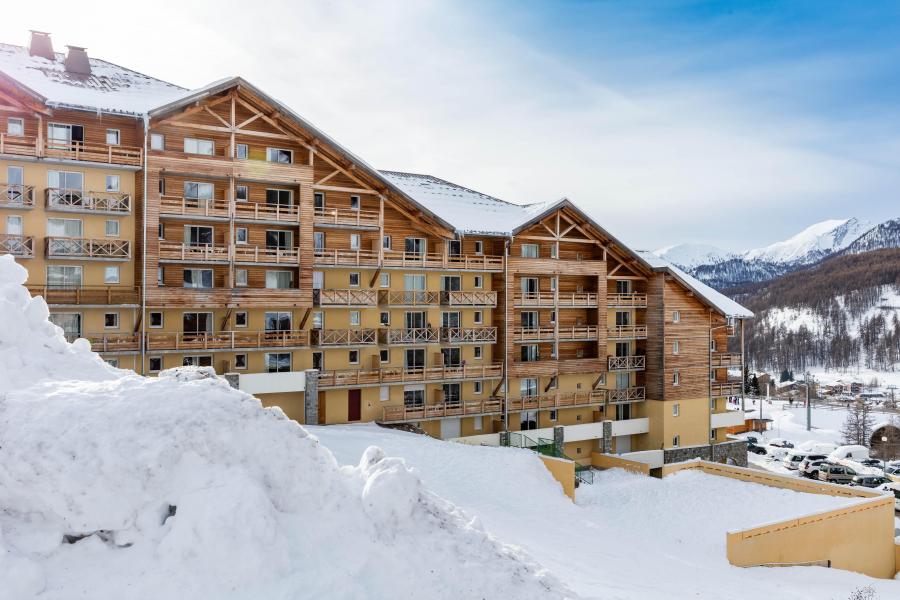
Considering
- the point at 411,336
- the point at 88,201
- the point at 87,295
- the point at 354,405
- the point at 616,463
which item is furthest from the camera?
the point at 616,463

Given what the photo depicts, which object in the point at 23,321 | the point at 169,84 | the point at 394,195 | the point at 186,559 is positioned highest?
the point at 169,84

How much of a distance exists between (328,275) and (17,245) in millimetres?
13991

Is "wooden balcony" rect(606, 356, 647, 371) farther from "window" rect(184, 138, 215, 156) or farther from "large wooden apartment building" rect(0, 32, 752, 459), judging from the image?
"window" rect(184, 138, 215, 156)

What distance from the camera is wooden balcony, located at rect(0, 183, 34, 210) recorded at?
28.8 meters

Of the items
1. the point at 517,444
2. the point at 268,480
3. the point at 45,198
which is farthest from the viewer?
the point at 517,444

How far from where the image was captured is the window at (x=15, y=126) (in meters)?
29.6

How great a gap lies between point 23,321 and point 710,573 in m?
19.9

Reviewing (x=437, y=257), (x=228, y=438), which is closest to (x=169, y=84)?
(x=437, y=257)

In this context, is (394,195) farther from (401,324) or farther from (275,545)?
(275,545)

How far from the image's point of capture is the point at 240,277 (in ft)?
113

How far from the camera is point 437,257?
126 feet

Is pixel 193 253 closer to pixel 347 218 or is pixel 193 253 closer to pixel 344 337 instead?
pixel 347 218

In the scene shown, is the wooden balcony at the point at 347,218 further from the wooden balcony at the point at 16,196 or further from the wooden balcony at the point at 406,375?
the wooden balcony at the point at 16,196

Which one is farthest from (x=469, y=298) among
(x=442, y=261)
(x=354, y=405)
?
(x=354, y=405)
